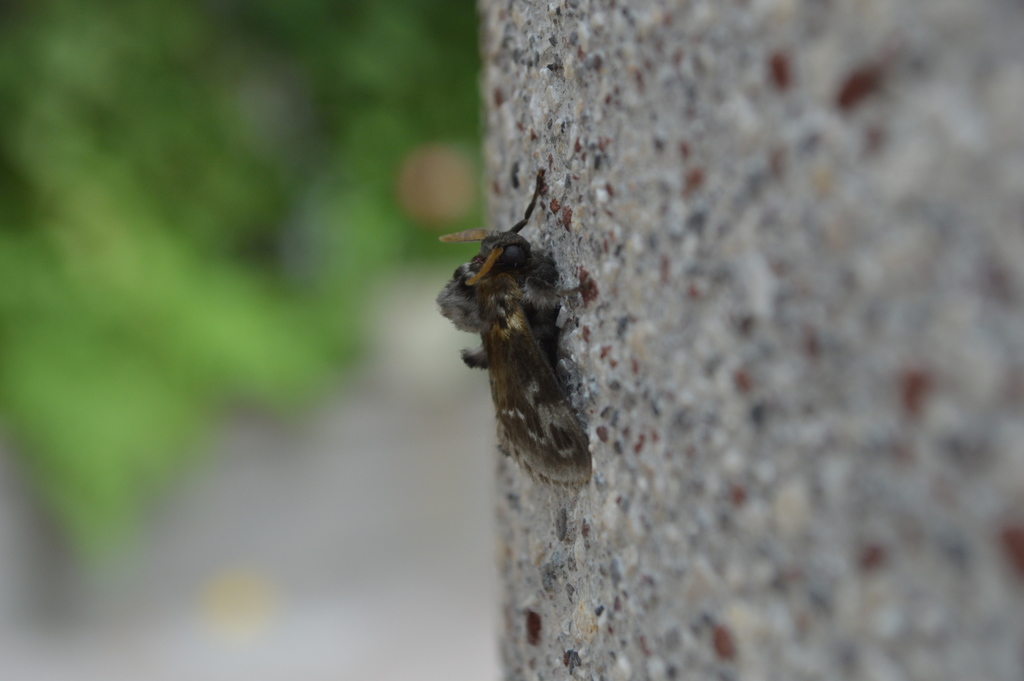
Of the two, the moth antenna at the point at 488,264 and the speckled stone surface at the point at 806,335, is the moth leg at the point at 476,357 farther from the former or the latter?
the speckled stone surface at the point at 806,335

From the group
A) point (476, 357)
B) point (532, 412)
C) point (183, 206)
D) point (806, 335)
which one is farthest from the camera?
point (183, 206)

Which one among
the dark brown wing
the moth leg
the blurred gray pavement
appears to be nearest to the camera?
the dark brown wing

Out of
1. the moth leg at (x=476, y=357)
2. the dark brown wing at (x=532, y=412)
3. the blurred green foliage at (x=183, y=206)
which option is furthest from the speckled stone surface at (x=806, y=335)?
the blurred green foliage at (x=183, y=206)

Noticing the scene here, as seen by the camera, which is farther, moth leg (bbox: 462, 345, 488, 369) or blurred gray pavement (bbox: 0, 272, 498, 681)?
blurred gray pavement (bbox: 0, 272, 498, 681)

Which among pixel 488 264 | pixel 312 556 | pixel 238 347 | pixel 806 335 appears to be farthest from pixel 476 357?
pixel 312 556

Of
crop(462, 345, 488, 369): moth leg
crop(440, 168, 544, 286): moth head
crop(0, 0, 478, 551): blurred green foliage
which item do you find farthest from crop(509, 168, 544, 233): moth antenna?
crop(0, 0, 478, 551): blurred green foliage

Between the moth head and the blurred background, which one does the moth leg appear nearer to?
the moth head

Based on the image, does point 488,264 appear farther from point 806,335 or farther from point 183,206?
point 183,206
